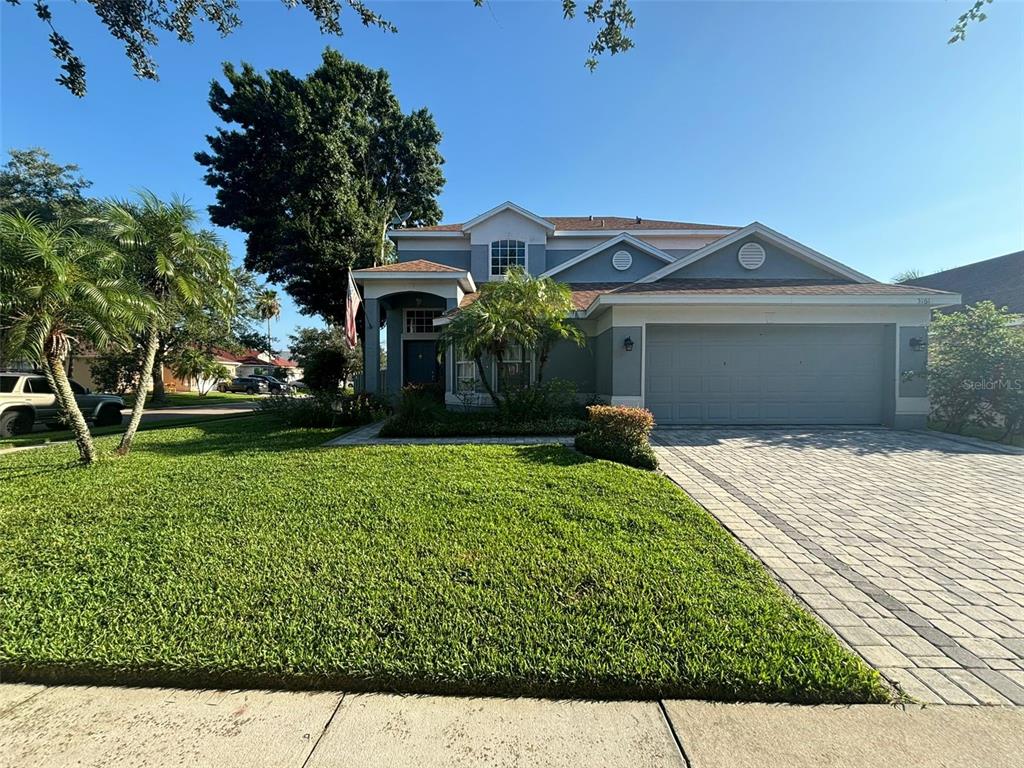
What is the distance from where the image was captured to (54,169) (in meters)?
24.1

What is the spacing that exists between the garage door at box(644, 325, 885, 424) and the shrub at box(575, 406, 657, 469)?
158 inches

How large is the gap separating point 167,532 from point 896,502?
8218mm

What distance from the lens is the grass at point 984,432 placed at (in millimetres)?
9258

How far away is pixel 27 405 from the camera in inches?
456

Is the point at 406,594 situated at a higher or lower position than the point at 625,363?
lower

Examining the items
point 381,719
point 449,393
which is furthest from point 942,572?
point 449,393

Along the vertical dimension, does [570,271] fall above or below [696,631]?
above

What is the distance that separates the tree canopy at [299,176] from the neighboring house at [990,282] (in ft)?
82.0

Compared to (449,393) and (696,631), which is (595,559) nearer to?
(696,631)

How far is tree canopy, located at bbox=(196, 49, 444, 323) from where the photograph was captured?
18438 millimetres

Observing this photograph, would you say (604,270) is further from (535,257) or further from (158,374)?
(158,374)

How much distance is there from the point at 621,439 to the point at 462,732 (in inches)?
211

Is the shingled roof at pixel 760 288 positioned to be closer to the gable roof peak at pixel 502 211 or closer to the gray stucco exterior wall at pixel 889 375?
the gray stucco exterior wall at pixel 889 375

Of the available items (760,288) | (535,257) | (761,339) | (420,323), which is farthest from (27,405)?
(760,288)
